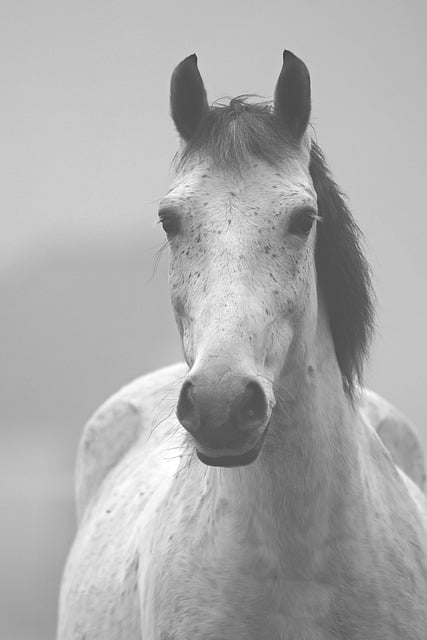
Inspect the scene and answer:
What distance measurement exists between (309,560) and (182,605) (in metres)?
0.31

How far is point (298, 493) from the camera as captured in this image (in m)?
2.08

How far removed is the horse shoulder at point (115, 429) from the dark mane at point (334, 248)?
152 centimetres

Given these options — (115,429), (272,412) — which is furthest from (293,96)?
(115,429)

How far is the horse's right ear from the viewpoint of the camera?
2.11m

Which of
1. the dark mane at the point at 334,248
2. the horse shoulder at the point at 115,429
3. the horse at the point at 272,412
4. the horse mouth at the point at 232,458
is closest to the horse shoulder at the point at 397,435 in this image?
the horse shoulder at the point at 115,429

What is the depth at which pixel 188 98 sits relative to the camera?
2.14 m

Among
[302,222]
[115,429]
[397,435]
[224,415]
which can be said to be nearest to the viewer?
[224,415]

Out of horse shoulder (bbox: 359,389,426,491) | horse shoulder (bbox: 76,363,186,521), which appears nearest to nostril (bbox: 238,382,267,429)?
horse shoulder (bbox: 359,389,426,491)

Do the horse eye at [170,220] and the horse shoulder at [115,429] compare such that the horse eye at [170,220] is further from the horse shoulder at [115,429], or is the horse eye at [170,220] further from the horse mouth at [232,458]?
the horse shoulder at [115,429]

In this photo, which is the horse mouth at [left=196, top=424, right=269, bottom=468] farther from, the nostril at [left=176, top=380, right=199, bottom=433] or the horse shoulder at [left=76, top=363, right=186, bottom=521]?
the horse shoulder at [left=76, top=363, right=186, bottom=521]

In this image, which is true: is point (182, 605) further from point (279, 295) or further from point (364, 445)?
point (279, 295)

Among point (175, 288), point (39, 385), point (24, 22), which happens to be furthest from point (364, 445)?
point (24, 22)

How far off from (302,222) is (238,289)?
0.25 m

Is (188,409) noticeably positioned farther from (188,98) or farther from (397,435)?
(397,435)
